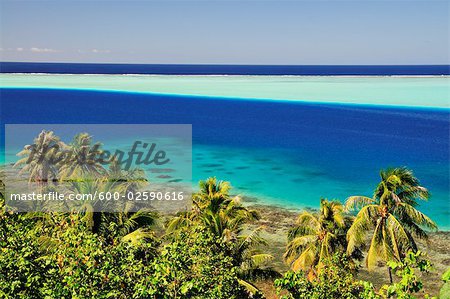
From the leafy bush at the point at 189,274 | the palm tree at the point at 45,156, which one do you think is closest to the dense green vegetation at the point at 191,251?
the leafy bush at the point at 189,274

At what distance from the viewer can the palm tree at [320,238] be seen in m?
23.3

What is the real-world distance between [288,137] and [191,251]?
73174 mm

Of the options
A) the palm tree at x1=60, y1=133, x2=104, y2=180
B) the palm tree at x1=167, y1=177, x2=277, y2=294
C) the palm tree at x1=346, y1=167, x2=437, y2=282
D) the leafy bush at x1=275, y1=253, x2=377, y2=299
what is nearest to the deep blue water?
the palm tree at x1=346, y1=167, x2=437, y2=282

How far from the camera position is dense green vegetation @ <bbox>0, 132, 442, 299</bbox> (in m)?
12.8

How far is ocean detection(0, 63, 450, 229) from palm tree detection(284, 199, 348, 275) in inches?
750

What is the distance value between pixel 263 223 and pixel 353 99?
114 metres

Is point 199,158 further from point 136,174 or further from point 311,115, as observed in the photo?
point 311,115

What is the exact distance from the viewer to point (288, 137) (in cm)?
8625

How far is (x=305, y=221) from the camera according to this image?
25.4m

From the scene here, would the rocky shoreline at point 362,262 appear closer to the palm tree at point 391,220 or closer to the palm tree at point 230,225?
the palm tree at point 391,220

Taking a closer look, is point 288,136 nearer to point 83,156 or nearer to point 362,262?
point 362,262

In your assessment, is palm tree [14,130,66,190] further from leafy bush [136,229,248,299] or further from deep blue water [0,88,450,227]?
leafy bush [136,229,248,299]

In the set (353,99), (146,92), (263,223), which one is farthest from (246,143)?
(146,92)

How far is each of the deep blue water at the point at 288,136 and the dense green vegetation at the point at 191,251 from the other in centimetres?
2045
